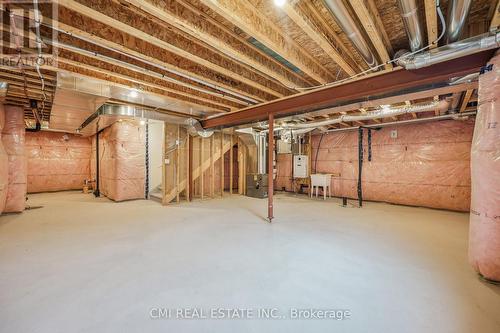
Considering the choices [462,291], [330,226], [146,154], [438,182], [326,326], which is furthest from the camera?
[146,154]

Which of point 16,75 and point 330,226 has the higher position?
point 16,75

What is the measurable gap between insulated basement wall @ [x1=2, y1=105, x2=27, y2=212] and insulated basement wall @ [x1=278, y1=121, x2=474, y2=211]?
7948 millimetres

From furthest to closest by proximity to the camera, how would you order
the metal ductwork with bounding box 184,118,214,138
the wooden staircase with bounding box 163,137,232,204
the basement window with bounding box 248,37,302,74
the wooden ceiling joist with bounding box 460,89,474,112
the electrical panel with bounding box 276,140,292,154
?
1. the electrical panel with bounding box 276,140,292,154
2. the wooden staircase with bounding box 163,137,232,204
3. the metal ductwork with bounding box 184,118,214,138
4. the wooden ceiling joist with bounding box 460,89,474,112
5. the basement window with bounding box 248,37,302,74

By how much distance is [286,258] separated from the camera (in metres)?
2.37

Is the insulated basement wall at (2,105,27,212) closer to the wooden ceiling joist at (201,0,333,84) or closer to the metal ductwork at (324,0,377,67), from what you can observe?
the wooden ceiling joist at (201,0,333,84)

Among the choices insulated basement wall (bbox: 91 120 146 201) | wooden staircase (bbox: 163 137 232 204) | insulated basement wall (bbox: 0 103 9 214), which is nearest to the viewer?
insulated basement wall (bbox: 0 103 9 214)

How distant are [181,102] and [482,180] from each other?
4183 millimetres

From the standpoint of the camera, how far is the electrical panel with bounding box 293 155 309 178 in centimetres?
712

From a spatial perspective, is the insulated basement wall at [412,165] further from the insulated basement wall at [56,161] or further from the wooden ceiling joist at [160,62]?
the insulated basement wall at [56,161]

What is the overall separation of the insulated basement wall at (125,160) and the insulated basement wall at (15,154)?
180 cm

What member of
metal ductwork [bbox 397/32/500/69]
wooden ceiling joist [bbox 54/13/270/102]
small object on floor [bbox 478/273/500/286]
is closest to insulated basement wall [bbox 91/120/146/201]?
wooden ceiling joist [bbox 54/13/270/102]

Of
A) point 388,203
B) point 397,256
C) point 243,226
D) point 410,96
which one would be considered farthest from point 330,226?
point 388,203

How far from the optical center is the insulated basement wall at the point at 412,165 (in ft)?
15.7

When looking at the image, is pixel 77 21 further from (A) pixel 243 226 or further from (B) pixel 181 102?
(A) pixel 243 226
